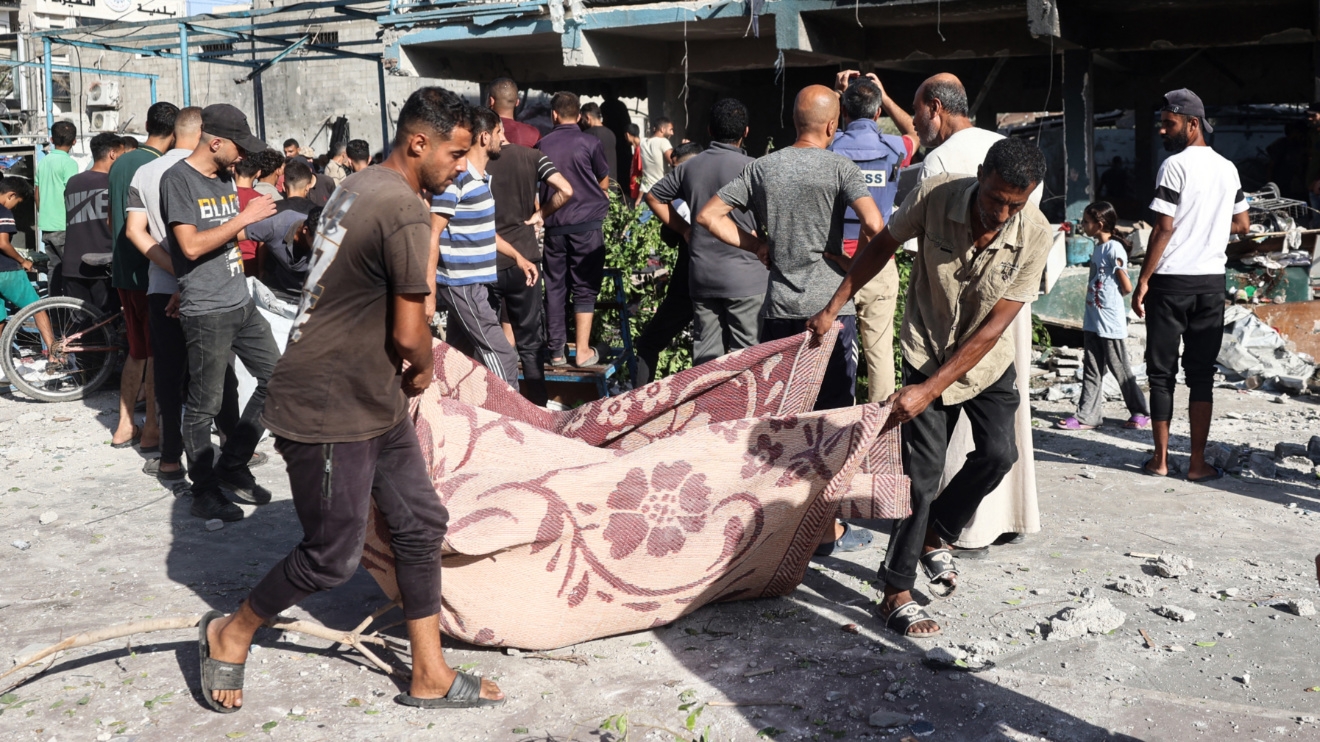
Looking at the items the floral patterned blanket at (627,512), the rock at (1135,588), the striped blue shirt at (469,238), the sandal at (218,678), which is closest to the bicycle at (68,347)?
the striped blue shirt at (469,238)

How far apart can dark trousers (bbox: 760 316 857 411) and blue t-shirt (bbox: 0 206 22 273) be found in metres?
6.85

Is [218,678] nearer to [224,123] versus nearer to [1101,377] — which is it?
[224,123]

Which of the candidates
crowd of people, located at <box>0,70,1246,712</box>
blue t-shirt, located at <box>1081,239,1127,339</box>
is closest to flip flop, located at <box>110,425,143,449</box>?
crowd of people, located at <box>0,70,1246,712</box>

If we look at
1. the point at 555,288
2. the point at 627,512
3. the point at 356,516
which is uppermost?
the point at 555,288

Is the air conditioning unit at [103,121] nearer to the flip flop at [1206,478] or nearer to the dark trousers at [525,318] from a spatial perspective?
the dark trousers at [525,318]

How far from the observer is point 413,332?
319 centimetres

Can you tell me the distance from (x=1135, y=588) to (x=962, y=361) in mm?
1357

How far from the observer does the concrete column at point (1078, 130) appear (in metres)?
11.5

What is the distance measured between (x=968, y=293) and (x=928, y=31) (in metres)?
9.34

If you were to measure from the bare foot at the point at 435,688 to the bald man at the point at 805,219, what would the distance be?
7.07 feet

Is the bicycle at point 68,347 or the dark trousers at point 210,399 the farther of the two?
the bicycle at point 68,347

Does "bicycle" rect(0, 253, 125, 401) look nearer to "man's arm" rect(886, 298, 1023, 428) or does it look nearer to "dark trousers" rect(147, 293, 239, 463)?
"dark trousers" rect(147, 293, 239, 463)

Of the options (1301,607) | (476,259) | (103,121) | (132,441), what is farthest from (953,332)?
(103,121)

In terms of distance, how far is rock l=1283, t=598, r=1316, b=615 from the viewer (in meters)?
4.15
